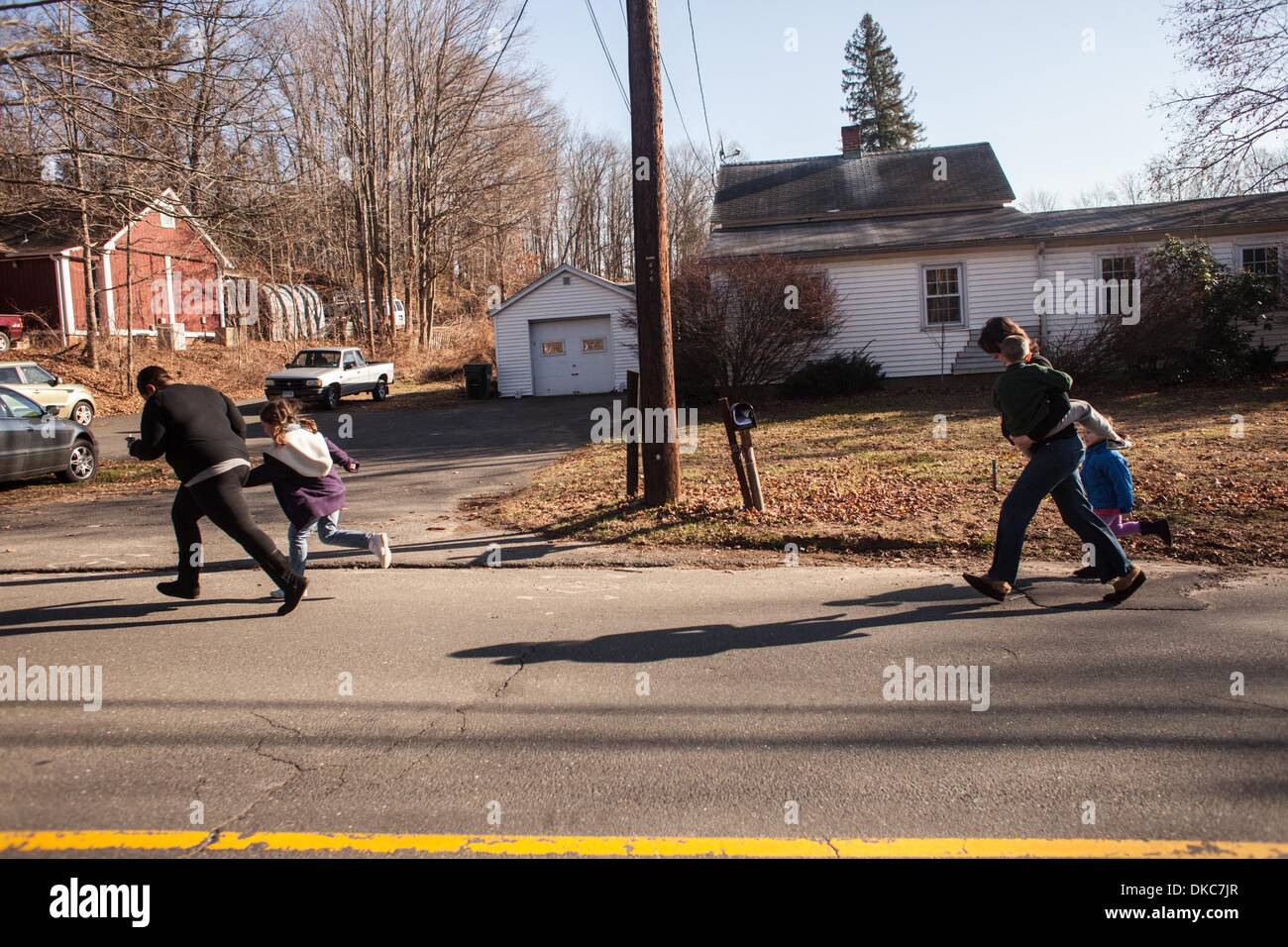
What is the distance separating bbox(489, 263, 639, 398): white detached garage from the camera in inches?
1112

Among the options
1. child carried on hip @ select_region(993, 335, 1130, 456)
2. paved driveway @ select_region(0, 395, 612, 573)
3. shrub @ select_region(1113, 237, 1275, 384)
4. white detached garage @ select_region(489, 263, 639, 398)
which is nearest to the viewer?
child carried on hip @ select_region(993, 335, 1130, 456)

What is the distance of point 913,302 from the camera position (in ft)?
76.6

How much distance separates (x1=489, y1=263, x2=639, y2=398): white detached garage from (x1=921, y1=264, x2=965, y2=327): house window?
30.2 ft

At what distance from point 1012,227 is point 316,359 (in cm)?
2027

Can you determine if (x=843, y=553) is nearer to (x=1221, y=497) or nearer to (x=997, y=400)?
(x=997, y=400)

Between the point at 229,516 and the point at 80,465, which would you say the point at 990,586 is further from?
the point at 80,465

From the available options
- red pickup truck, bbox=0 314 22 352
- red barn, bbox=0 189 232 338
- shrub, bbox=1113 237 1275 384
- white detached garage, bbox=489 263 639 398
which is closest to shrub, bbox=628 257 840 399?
shrub, bbox=1113 237 1275 384

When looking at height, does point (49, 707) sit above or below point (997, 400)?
below

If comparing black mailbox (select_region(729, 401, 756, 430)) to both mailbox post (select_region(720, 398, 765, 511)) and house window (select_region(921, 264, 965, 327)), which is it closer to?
mailbox post (select_region(720, 398, 765, 511))

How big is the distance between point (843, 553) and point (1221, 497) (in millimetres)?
4232

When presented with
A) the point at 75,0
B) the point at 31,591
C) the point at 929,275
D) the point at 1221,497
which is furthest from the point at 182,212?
the point at 929,275

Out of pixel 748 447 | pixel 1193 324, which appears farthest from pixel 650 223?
pixel 1193 324

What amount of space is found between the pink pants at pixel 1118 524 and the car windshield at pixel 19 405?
14854 millimetres

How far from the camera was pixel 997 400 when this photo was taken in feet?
20.7
